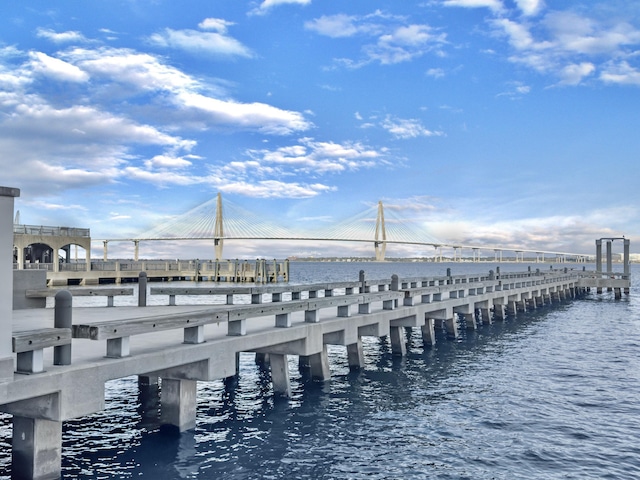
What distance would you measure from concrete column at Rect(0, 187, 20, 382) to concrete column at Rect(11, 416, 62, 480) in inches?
42.8

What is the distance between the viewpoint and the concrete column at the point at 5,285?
24.6ft

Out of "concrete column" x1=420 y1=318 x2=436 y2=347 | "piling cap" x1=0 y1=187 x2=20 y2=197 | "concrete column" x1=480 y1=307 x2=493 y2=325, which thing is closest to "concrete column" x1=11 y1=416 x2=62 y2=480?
"piling cap" x1=0 y1=187 x2=20 y2=197

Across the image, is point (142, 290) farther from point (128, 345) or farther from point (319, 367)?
point (128, 345)

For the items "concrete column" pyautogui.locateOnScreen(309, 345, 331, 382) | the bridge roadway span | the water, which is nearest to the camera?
the bridge roadway span

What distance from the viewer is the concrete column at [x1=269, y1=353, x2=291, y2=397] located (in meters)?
14.3

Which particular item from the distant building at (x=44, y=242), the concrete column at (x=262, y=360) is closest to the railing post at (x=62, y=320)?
the concrete column at (x=262, y=360)

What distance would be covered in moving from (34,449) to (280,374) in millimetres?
6969

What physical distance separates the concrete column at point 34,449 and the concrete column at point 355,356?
1083 centimetres

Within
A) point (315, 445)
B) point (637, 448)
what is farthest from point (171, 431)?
point (637, 448)

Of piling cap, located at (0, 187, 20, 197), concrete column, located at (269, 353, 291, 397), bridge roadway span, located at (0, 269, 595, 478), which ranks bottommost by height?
concrete column, located at (269, 353, 291, 397)

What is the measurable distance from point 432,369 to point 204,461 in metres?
10.8

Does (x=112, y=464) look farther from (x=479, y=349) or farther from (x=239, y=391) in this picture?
(x=479, y=349)

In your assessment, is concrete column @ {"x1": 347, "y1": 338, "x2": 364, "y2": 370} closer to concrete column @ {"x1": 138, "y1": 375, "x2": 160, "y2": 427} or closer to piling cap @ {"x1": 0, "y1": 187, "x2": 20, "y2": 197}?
concrete column @ {"x1": 138, "y1": 375, "x2": 160, "y2": 427}

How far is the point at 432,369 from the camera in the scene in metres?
19.3
